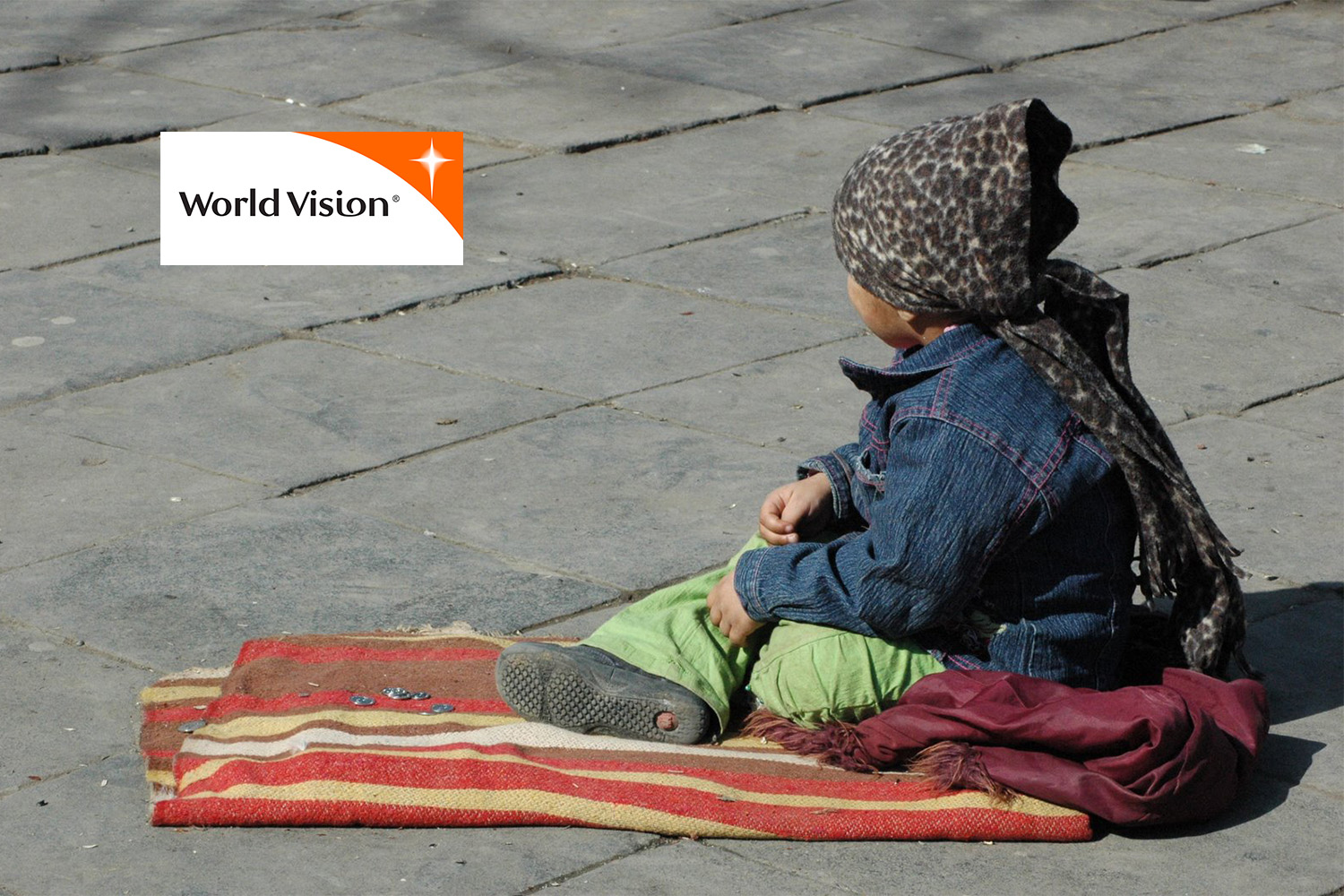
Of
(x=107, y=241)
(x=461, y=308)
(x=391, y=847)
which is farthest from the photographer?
(x=107, y=241)

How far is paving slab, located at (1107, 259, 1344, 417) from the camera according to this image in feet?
17.1

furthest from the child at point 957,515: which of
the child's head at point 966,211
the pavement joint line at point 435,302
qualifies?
the pavement joint line at point 435,302

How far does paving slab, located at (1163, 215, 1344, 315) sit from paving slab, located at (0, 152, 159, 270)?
3.63 m

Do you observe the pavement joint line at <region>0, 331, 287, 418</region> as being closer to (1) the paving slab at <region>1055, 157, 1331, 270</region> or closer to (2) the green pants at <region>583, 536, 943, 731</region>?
(2) the green pants at <region>583, 536, 943, 731</region>

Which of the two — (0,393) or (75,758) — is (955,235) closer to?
(75,758)

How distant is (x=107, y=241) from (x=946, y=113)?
11.8 feet

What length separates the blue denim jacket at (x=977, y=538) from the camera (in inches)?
119

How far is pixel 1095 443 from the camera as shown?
313 cm

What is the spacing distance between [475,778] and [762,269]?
3478 mm

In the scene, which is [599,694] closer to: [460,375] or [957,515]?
[957,515]

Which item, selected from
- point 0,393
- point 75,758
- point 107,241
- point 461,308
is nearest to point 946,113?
point 461,308

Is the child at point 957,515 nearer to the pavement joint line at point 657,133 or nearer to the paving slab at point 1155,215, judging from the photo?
the paving slab at point 1155,215

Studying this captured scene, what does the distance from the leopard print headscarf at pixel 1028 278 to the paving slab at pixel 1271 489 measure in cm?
87

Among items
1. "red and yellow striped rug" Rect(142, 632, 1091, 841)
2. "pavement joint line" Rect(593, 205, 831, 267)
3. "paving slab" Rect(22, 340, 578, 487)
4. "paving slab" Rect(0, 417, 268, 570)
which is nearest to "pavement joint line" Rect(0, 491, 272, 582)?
"paving slab" Rect(0, 417, 268, 570)
